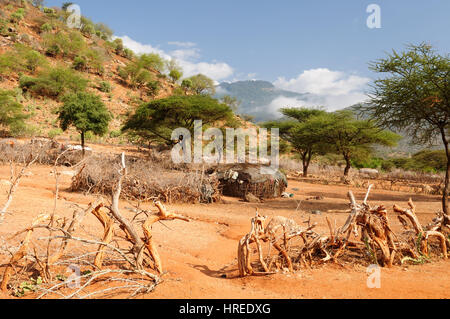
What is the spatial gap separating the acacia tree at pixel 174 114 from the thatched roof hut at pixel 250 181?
6.10m

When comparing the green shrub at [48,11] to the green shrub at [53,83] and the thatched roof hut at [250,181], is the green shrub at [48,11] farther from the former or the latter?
the thatched roof hut at [250,181]

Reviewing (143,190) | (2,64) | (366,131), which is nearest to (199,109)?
(143,190)

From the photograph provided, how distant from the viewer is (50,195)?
25.2 feet

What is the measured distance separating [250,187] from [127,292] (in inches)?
298

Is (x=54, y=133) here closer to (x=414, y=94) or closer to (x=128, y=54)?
(x=414, y=94)

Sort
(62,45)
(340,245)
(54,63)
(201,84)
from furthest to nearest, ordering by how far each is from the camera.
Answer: (201,84) < (62,45) < (54,63) < (340,245)

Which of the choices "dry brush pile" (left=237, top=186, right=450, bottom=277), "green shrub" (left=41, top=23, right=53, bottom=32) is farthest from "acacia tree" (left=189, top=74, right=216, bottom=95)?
"dry brush pile" (left=237, top=186, right=450, bottom=277)

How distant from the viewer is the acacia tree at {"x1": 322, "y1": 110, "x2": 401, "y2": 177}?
17.8 metres

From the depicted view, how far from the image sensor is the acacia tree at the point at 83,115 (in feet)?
49.2

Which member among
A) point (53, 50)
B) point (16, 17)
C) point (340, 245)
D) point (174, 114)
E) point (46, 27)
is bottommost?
point (340, 245)

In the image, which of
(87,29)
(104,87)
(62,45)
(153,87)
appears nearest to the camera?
(104,87)

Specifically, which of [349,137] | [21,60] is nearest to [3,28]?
[21,60]

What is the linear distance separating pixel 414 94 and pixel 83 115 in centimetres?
1370

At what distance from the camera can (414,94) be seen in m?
8.18
